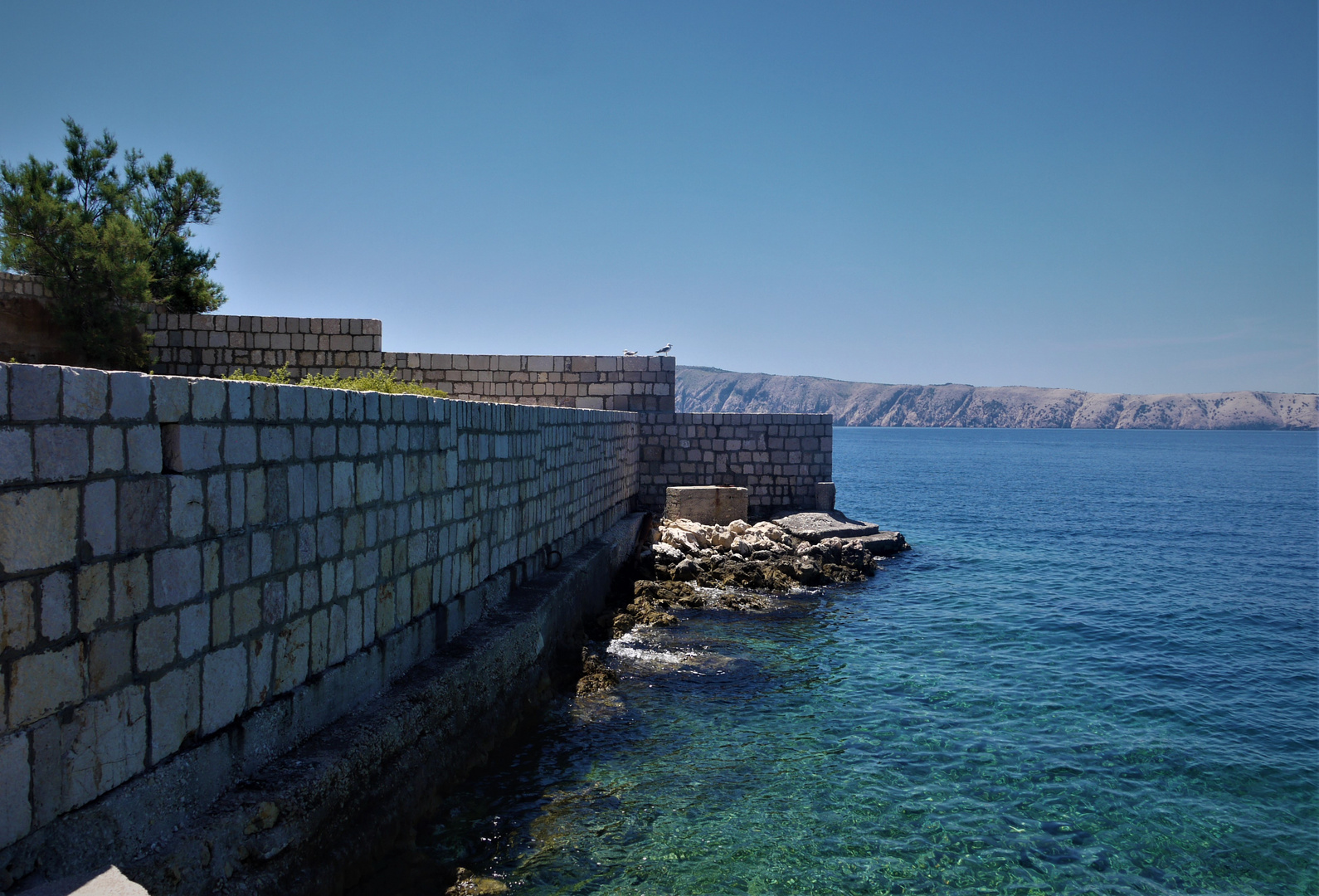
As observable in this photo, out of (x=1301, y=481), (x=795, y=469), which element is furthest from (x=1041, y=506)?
(x=1301, y=481)

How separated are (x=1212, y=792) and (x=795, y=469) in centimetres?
1287

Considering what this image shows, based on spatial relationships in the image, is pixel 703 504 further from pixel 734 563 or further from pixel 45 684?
pixel 45 684

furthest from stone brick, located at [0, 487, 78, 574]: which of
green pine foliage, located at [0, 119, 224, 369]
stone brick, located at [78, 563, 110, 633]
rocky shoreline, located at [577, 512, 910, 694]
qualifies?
green pine foliage, located at [0, 119, 224, 369]

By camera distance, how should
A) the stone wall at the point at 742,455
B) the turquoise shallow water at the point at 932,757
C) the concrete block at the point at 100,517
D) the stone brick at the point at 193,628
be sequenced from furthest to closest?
the stone wall at the point at 742,455 < the turquoise shallow water at the point at 932,757 < the stone brick at the point at 193,628 < the concrete block at the point at 100,517

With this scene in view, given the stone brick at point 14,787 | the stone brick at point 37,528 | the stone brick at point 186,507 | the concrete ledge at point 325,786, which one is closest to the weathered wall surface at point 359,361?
the concrete ledge at point 325,786

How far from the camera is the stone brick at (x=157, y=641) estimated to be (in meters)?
3.74

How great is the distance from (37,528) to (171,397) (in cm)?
88

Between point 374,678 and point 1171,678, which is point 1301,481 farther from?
point 374,678

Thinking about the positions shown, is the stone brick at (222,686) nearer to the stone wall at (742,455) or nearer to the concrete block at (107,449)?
the concrete block at (107,449)

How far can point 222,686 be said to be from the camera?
433cm

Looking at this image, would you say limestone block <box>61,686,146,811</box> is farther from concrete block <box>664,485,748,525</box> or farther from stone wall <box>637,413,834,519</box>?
stone wall <box>637,413,834,519</box>

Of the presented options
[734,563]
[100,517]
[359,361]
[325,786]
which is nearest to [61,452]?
[100,517]

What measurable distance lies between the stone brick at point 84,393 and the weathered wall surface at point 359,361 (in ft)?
46.5

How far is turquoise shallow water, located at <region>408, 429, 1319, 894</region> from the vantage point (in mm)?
6168
